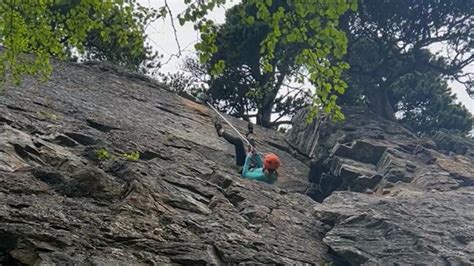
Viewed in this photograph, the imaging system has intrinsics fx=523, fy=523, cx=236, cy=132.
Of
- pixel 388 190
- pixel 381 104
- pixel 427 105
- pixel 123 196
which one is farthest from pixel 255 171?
pixel 427 105

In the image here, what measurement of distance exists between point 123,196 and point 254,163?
6.54 metres

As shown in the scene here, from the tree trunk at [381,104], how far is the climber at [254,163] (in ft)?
35.1

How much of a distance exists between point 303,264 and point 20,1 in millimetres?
6594

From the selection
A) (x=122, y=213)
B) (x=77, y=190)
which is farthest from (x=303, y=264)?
(x=77, y=190)

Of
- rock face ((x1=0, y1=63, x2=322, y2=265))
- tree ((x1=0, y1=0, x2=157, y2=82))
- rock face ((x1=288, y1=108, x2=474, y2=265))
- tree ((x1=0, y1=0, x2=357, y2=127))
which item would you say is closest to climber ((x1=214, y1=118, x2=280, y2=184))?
rock face ((x1=0, y1=63, x2=322, y2=265))

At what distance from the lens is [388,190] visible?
15.1m

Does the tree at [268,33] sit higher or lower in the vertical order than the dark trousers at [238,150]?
higher

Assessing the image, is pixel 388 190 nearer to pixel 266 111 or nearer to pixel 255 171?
pixel 255 171

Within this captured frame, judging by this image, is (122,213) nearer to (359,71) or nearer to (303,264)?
(303,264)

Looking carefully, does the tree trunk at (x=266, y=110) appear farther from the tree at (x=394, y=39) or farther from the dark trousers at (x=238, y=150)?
the dark trousers at (x=238, y=150)

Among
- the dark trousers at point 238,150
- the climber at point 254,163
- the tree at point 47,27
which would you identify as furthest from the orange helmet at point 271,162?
the tree at point 47,27

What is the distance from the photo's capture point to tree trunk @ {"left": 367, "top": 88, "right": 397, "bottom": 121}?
2519 cm

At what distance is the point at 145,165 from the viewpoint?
35.9 ft

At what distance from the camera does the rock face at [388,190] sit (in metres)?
10.8
